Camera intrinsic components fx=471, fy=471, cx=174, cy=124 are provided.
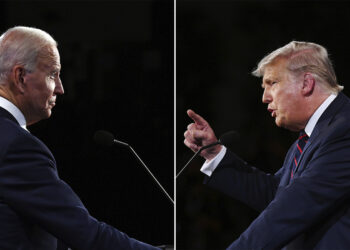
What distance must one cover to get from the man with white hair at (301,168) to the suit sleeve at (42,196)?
584 millimetres

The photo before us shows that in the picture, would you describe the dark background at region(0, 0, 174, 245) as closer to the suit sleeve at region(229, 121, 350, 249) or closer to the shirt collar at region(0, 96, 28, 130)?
the shirt collar at region(0, 96, 28, 130)

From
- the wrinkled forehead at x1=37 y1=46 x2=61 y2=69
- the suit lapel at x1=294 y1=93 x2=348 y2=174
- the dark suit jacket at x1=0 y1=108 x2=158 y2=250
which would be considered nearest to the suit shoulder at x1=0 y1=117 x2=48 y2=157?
the dark suit jacket at x1=0 y1=108 x2=158 y2=250

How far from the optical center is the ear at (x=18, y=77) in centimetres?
160

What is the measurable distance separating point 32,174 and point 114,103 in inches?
49.7

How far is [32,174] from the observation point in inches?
56.4

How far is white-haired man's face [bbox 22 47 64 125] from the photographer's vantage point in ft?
5.41

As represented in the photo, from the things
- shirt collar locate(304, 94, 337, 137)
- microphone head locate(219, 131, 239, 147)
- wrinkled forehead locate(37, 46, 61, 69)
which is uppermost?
wrinkled forehead locate(37, 46, 61, 69)

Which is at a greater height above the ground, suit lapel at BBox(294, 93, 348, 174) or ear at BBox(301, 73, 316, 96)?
ear at BBox(301, 73, 316, 96)

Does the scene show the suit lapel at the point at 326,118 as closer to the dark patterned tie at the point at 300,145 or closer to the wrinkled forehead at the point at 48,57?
the dark patterned tie at the point at 300,145

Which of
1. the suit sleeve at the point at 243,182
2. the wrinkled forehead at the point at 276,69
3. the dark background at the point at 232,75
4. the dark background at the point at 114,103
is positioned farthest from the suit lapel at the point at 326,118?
the dark background at the point at 114,103

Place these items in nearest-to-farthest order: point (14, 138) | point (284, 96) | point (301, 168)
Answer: point (14, 138) → point (301, 168) → point (284, 96)

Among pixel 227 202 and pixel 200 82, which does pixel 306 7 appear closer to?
pixel 200 82

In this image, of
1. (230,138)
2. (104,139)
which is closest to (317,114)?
(230,138)

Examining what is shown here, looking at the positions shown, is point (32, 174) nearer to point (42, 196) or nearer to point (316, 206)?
point (42, 196)
